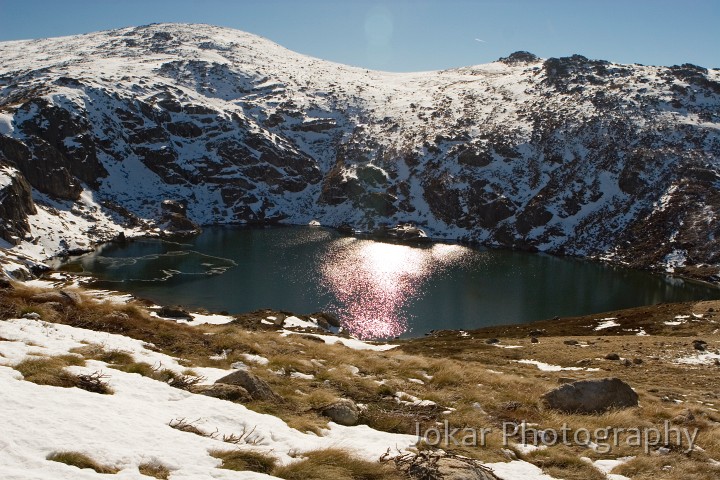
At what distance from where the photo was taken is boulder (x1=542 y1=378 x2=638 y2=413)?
14000mm

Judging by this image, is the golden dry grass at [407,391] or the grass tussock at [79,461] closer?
the grass tussock at [79,461]

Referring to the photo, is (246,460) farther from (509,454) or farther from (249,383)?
(509,454)

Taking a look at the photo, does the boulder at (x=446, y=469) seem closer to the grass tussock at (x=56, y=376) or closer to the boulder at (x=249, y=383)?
the boulder at (x=249, y=383)

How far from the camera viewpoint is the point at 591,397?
46.6 ft

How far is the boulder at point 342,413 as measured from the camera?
35.5 ft

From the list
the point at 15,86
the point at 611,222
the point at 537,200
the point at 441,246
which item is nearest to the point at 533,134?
the point at 537,200

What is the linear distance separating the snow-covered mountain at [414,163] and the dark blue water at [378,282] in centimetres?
1739

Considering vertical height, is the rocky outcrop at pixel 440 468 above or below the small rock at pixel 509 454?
above

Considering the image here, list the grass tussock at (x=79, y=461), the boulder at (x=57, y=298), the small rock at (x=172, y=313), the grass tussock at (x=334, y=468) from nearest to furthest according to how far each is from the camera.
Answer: the grass tussock at (x=79, y=461)
the grass tussock at (x=334, y=468)
the boulder at (x=57, y=298)
the small rock at (x=172, y=313)

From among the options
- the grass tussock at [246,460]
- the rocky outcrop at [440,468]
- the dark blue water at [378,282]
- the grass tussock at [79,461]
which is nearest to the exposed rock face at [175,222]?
the dark blue water at [378,282]

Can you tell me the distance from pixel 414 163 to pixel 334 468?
168 m

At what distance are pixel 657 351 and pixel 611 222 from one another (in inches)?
4351

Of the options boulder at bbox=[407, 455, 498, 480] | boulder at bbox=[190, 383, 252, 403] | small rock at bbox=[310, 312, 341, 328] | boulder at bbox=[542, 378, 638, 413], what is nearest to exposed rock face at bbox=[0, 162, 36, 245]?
small rock at bbox=[310, 312, 341, 328]

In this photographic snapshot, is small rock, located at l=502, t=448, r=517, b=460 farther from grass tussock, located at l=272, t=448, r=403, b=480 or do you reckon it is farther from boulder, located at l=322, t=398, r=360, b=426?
boulder, located at l=322, t=398, r=360, b=426
